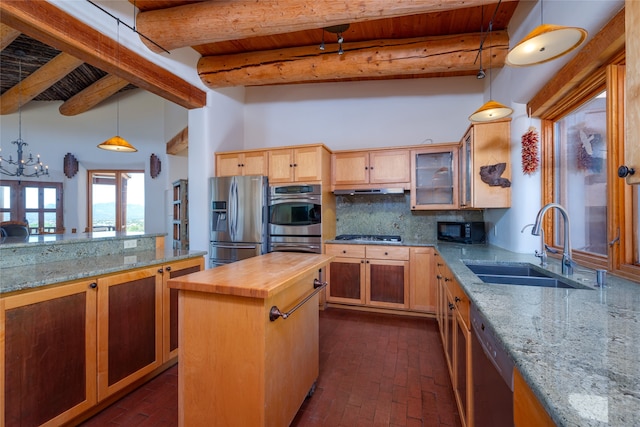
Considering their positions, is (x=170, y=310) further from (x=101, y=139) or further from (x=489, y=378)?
(x=101, y=139)

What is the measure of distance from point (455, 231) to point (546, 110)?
152 centimetres

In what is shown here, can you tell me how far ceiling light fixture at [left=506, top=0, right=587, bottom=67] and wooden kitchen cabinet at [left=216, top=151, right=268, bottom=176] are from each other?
9.21ft

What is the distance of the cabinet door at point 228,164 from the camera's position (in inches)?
144

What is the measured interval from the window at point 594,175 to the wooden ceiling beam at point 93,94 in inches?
231

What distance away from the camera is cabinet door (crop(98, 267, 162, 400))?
64.8 inches

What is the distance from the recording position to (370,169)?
354cm

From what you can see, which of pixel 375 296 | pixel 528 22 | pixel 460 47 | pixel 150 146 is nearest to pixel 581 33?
pixel 528 22

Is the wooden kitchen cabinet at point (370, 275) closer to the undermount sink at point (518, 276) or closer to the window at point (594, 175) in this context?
the undermount sink at point (518, 276)

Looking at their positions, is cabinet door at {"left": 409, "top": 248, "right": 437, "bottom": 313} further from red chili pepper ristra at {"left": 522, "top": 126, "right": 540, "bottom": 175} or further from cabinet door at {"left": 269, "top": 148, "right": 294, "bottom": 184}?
cabinet door at {"left": 269, "top": 148, "right": 294, "bottom": 184}

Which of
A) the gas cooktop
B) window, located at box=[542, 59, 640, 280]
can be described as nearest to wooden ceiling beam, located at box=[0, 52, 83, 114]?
the gas cooktop

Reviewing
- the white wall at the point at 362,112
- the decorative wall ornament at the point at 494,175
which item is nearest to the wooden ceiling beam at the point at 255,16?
the decorative wall ornament at the point at 494,175

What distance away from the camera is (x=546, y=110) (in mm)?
2133

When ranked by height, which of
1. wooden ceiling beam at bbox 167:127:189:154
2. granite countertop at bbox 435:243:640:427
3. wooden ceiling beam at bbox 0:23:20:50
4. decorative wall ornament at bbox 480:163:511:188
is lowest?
granite countertop at bbox 435:243:640:427

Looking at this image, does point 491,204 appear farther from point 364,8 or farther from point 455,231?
point 364,8
